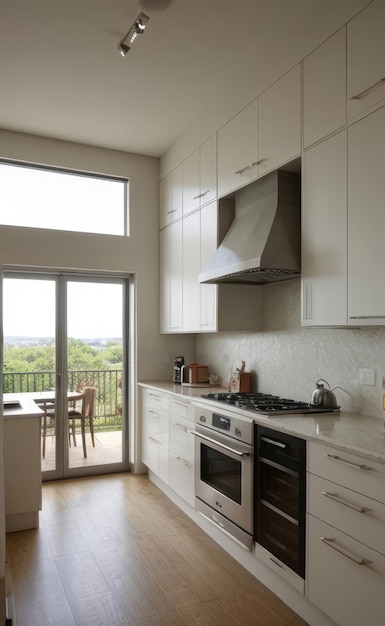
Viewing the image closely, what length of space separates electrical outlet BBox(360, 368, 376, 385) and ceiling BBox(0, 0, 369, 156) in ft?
5.96

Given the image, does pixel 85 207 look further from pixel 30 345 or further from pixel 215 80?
pixel 215 80

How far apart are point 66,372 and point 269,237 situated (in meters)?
2.60

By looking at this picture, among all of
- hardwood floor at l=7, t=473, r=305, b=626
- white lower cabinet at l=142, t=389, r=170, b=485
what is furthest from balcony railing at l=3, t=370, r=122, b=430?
hardwood floor at l=7, t=473, r=305, b=626

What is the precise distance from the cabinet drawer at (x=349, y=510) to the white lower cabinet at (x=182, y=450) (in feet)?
4.53

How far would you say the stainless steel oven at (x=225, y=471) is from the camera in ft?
8.63

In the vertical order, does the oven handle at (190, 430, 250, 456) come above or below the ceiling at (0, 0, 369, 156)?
below

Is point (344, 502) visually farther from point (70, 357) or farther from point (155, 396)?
point (70, 357)

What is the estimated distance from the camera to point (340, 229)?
2379mm

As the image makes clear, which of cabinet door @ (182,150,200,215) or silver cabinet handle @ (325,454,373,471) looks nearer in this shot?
silver cabinet handle @ (325,454,373,471)

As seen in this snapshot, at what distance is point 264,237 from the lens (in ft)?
9.30

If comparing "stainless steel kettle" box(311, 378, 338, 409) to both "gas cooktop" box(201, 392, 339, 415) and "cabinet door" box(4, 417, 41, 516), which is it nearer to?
"gas cooktop" box(201, 392, 339, 415)

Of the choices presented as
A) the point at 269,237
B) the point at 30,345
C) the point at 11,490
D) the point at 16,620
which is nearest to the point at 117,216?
the point at 30,345

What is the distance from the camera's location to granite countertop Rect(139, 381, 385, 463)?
1.87 m

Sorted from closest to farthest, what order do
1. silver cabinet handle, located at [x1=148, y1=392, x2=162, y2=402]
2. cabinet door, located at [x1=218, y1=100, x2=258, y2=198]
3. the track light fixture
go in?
the track light fixture < cabinet door, located at [x1=218, y1=100, x2=258, y2=198] < silver cabinet handle, located at [x1=148, y1=392, x2=162, y2=402]
